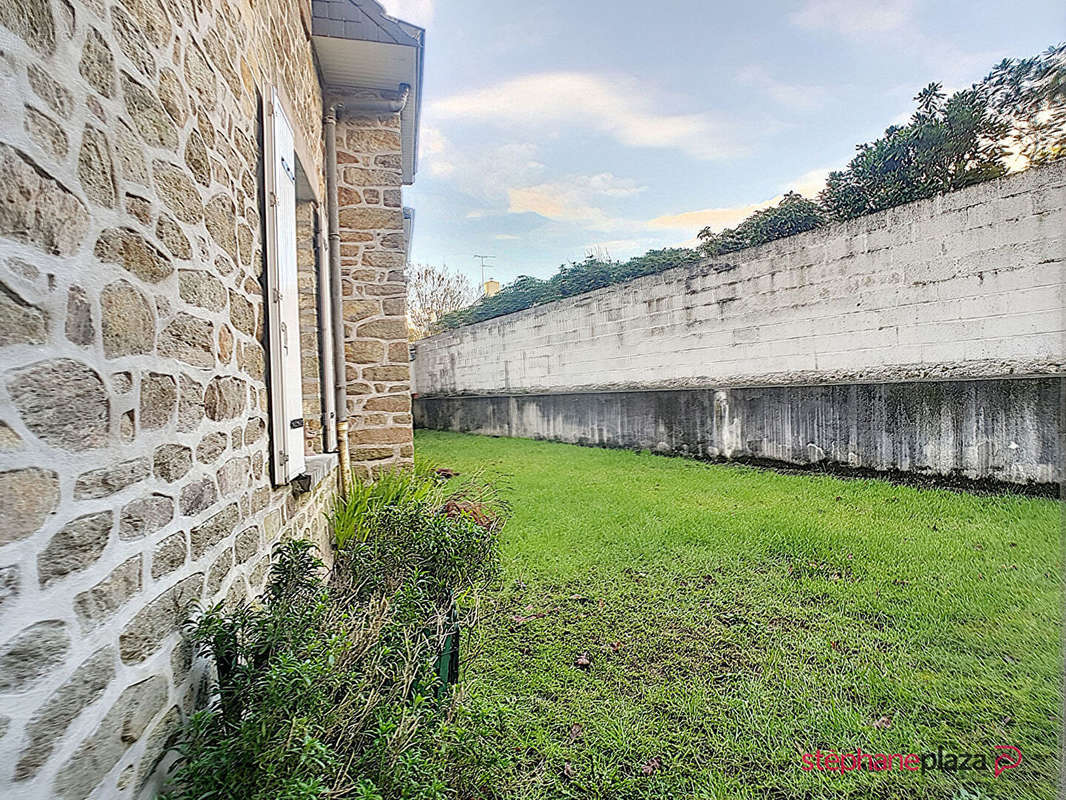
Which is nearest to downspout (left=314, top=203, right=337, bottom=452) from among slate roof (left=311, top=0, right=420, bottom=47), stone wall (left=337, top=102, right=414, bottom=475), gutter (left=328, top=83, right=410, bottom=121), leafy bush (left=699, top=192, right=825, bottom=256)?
stone wall (left=337, top=102, right=414, bottom=475)

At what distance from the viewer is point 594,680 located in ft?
8.70

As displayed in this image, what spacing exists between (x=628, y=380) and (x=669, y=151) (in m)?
5.05

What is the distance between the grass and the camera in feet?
6.66

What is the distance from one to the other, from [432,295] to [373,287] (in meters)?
13.5

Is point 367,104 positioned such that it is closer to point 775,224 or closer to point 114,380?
point 114,380

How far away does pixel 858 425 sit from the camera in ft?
18.4

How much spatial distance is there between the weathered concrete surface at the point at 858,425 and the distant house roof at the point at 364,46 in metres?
5.13

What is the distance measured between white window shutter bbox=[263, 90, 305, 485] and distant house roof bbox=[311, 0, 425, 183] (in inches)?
69.4

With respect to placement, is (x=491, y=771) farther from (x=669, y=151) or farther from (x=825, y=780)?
(x=669, y=151)

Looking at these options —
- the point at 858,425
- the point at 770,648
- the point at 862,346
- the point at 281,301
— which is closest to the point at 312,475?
the point at 281,301

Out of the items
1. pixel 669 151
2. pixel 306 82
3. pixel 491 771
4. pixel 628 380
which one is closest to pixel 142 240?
pixel 491 771

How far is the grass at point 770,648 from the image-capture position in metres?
2.03

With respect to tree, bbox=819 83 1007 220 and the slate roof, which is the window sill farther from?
tree, bbox=819 83 1007 220

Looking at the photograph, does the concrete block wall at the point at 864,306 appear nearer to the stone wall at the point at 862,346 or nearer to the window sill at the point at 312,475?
the stone wall at the point at 862,346
